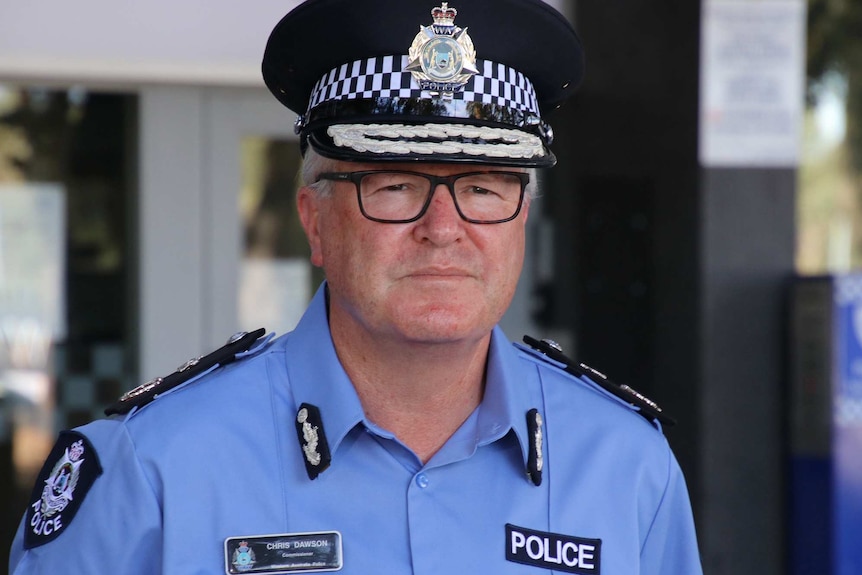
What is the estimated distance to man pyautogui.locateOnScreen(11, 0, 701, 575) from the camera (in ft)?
5.60

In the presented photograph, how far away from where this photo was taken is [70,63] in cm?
417

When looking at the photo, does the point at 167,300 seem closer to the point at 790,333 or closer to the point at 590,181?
the point at 590,181

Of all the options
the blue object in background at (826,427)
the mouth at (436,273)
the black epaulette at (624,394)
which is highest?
the mouth at (436,273)

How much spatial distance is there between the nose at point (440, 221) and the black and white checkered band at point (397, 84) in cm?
16

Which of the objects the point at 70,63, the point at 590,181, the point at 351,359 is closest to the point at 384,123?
the point at 351,359

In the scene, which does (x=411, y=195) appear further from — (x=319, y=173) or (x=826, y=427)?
(x=826, y=427)

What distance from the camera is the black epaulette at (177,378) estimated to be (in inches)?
71.2

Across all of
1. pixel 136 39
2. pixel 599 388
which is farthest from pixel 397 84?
pixel 136 39

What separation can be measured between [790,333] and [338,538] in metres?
2.90

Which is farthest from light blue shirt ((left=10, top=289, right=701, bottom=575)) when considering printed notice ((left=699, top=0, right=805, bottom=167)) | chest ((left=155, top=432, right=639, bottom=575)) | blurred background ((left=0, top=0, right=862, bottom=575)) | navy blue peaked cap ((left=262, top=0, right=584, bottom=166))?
printed notice ((left=699, top=0, right=805, bottom=167))

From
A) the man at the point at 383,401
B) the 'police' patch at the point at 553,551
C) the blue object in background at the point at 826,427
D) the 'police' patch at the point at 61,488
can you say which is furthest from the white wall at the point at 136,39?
the 'police' patch at the point at 553,551

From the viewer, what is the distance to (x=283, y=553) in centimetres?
170

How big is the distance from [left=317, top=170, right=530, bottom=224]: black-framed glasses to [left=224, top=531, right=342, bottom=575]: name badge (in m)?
0.48

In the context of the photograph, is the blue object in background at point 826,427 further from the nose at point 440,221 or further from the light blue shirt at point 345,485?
the nose at point 440,221
